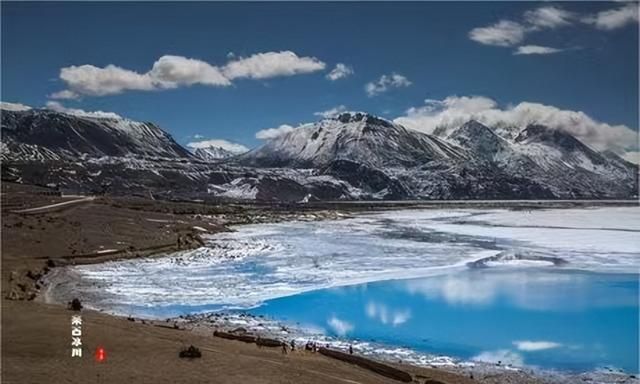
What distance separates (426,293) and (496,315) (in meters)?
7.03

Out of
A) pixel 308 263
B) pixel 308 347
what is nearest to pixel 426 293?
pixel 308 347

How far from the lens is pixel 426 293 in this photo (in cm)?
4025

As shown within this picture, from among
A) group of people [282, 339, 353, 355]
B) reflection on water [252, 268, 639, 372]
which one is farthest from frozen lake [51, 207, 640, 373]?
group of people [282, 339, 353, 355]

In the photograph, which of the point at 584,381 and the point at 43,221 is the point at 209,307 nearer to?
the point at 584,381

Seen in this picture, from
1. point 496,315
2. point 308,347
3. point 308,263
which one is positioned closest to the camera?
point 308,347

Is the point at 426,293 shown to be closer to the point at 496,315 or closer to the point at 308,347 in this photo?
the point at 496,315

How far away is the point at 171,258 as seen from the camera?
5703 cm

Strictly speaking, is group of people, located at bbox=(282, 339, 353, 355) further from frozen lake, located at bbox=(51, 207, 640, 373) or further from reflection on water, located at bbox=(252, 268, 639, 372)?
frozen lake, located at bbox=(51, 207, 640, 373)

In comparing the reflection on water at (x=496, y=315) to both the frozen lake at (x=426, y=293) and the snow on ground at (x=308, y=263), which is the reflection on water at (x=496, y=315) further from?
the snow on ground at (x=308, y=263)

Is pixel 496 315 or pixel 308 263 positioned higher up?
pixel 308 263

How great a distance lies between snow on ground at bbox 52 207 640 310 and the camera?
39.8m

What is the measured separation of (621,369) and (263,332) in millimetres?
15183

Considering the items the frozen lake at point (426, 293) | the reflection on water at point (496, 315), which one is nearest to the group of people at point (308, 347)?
the reflection on water at point (496, 315)

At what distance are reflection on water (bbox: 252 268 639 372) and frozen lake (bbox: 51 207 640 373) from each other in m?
0.06
